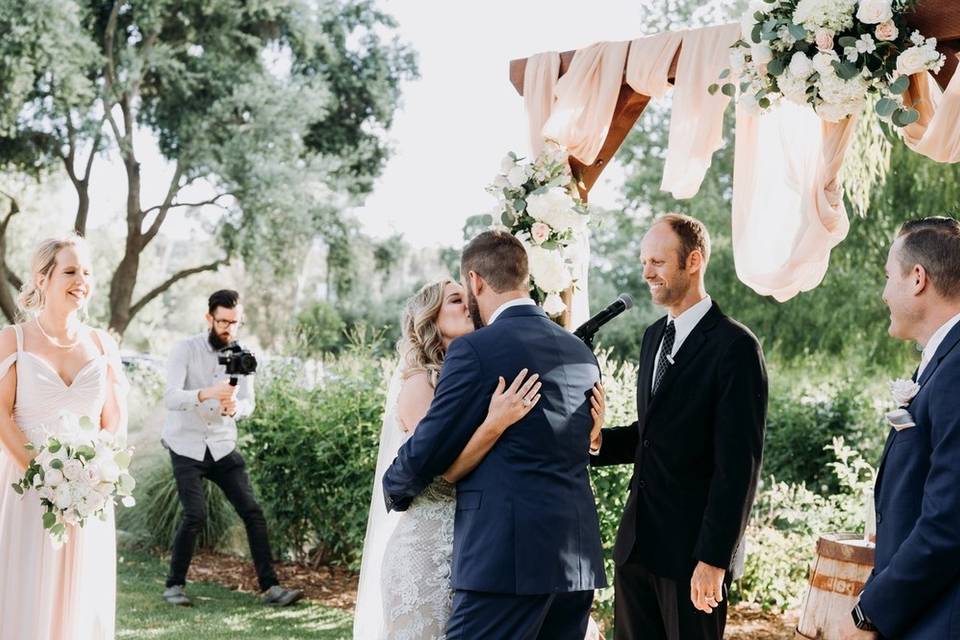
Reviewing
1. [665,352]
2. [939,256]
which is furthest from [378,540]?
[939,256]

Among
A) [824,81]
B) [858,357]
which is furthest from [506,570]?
[858,357]

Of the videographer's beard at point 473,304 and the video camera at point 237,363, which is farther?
the video camera at point 237,363

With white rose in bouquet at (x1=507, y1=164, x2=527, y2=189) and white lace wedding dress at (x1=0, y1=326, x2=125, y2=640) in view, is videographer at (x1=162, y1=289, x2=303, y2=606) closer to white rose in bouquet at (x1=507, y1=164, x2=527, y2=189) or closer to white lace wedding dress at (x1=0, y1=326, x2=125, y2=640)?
white lace wedding dress at (x1=0, y1=326, x2=125, y2=640)

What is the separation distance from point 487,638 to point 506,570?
214 millimetres

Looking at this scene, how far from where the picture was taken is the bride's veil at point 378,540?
13.6 ft

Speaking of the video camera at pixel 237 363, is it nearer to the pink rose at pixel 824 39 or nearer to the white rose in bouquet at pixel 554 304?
the white rose in bouquet at pixel 554 304

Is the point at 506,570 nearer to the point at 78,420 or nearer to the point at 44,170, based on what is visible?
the point at 78,420

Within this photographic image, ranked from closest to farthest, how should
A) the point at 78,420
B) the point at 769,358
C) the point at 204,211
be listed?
the point at 78,420, the point at 769,358, the point at 204,211

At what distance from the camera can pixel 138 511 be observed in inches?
337

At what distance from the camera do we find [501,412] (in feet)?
9.93

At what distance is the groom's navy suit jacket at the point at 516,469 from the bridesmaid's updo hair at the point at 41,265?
208cm

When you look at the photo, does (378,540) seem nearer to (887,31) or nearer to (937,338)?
(937,338)

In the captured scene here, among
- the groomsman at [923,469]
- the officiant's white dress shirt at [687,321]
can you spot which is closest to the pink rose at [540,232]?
the officiant's white dress shirt at [687,321]

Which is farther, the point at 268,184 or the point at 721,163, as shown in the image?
the point at 268,184
